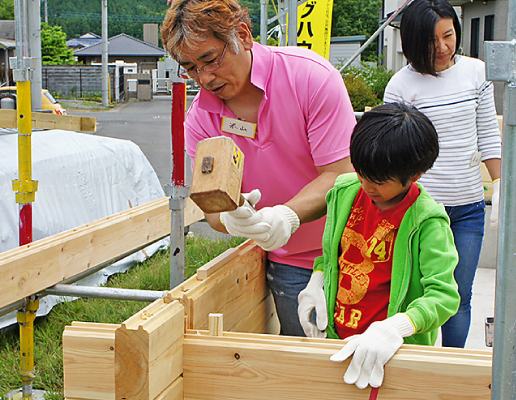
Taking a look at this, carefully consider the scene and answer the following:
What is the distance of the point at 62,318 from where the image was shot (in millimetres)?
4172

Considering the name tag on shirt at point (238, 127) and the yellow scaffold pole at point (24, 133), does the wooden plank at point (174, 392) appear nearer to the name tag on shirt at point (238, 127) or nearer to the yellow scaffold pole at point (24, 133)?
the name tag on shirt at point (238, 127)

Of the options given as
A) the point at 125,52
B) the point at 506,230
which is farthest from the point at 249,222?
the point at 125,52

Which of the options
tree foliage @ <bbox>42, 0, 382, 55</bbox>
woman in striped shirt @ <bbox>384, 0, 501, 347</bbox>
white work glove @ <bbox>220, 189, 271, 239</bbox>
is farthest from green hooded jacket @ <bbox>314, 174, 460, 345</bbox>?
tree foliage @ <bbox>42, 0, 382, 55</bbox>

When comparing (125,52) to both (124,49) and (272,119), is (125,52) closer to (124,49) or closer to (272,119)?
(124,49)

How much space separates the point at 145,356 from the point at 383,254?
79 cm

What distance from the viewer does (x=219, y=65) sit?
199 cm

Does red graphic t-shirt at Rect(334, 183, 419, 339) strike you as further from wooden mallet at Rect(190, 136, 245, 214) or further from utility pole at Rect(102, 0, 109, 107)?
utility pole at Rect(102, 0, 109, 107)

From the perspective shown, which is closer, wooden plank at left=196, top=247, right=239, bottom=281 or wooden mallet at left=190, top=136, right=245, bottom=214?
wooden mallet at left=190, top=136, right=245, bottom=214

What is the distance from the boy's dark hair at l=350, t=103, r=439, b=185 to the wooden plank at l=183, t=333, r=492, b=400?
0.49 meters

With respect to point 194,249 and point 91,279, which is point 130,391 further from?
point 194,249

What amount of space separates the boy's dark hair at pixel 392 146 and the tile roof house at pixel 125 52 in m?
57.8

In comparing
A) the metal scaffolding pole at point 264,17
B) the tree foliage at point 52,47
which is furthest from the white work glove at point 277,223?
the tree foliage at point 52,47

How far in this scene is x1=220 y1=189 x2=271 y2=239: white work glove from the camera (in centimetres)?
179

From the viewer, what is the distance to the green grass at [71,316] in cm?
349
